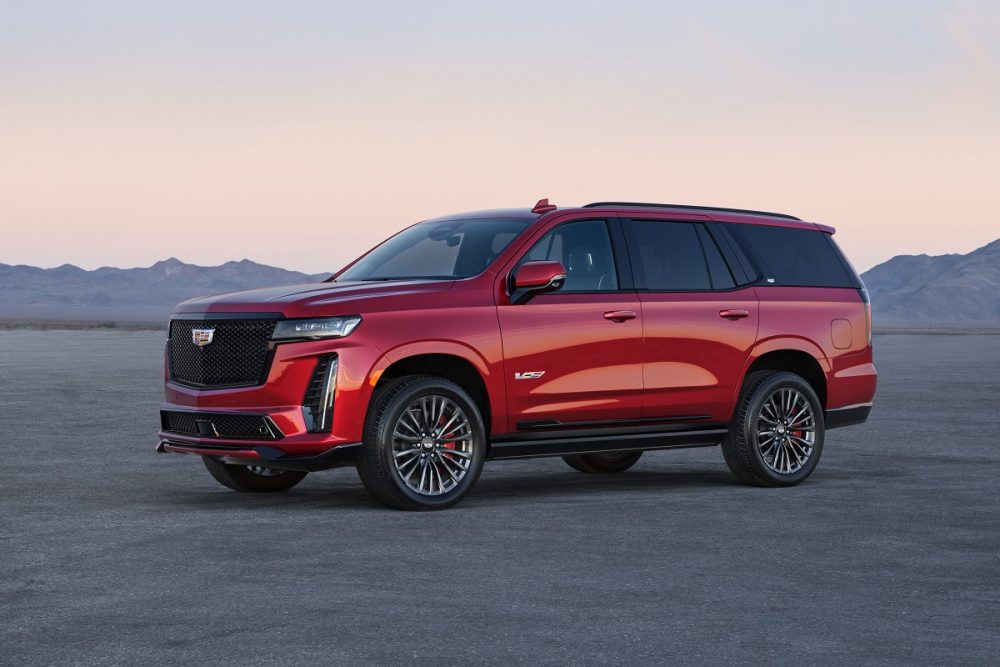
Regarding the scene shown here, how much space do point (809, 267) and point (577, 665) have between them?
7.18m

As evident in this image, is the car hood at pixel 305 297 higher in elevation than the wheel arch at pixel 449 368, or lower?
higher

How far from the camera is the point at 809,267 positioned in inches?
476

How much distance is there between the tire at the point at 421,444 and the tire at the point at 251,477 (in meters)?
1.60

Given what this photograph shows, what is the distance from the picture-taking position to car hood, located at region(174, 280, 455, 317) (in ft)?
30.7


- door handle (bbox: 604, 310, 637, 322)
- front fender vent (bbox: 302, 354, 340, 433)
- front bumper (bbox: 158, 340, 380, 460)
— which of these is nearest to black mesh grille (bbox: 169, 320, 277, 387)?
front bumper (bbox: 158, 340, 380, 460)

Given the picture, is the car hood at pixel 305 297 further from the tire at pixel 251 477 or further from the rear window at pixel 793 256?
the rear window at pixel 793 256

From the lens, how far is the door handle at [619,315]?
34.2 ft

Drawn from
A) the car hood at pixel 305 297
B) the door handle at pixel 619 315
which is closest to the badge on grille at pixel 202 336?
the car hood at pixel 305 297

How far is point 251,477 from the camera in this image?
430 inches

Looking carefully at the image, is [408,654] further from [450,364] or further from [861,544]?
[450,364]

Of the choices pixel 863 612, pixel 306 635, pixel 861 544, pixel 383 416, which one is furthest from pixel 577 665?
pixel 383 416

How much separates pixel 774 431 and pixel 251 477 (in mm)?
4128

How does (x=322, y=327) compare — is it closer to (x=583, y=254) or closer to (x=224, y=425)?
(x=224, y=425)

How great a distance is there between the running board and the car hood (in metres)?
1.22
